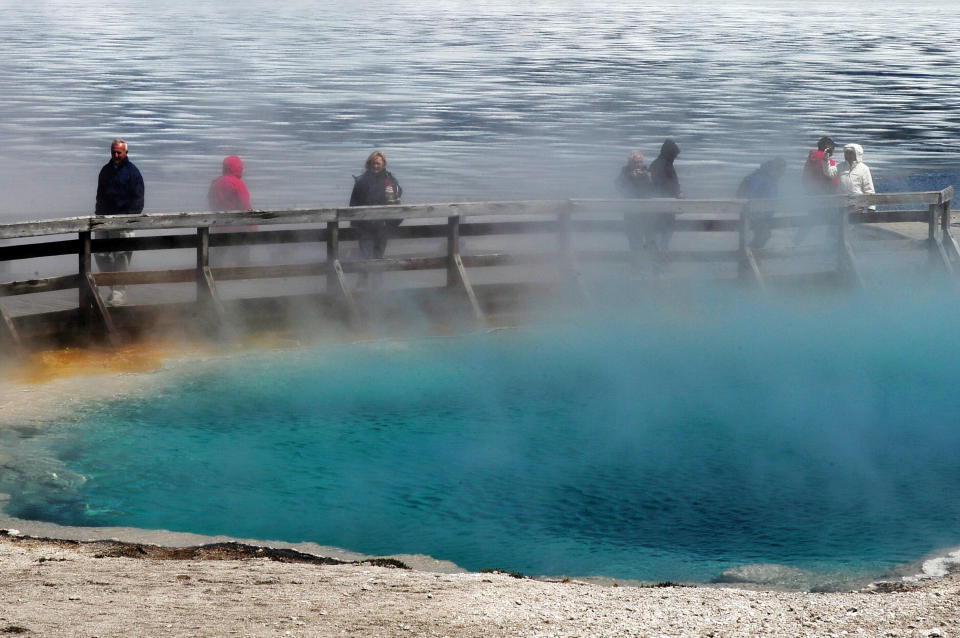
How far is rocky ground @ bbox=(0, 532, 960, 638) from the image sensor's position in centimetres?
645

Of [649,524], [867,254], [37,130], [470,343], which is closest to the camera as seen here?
[649,524]

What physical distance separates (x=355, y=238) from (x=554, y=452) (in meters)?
4.82

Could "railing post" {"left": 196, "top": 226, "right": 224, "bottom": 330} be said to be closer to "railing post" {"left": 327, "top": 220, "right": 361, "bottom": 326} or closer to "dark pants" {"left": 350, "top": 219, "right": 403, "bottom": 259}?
"railing post" {"left": 327, "top": 220, "right": 361, "bottom": 326}

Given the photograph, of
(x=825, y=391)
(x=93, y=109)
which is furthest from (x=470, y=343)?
(x=93, y=109)

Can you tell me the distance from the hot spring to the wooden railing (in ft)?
2.72

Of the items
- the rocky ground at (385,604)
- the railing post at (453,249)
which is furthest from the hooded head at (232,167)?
the rocky ground at (385,604)

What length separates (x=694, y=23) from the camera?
145 meters

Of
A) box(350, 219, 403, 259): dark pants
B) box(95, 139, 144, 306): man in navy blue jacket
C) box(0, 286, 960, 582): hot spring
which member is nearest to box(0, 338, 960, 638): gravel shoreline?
box(0, 286, 960, 582): hot spring

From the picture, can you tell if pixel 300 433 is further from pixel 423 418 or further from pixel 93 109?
pixel 93 109

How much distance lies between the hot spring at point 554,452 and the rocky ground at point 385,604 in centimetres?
114

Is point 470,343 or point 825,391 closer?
point 825,391

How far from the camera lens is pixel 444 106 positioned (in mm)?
49656

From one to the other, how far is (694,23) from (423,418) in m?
139

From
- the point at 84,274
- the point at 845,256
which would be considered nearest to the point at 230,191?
the point at 84,274
